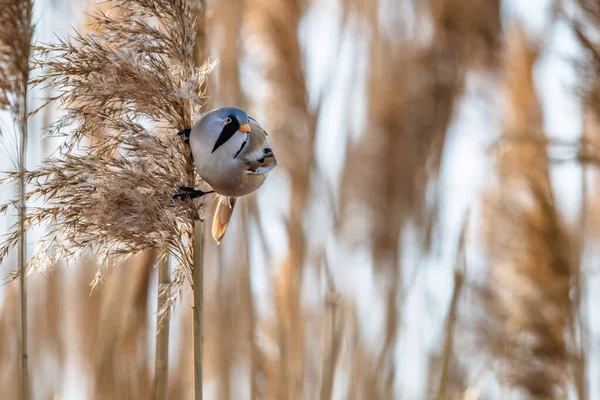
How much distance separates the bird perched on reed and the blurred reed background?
0.83m

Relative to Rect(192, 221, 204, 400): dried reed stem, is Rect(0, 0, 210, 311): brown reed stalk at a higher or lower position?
higher

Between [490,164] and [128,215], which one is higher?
[490,164]

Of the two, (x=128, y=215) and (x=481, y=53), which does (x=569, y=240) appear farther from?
(x=128, y=215)

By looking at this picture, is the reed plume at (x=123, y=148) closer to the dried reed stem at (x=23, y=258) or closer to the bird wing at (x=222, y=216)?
the dried reed stem at (x=23, y=258)

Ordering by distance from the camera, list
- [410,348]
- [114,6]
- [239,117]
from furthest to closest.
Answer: [410,348] → [114,6] → [239,117]

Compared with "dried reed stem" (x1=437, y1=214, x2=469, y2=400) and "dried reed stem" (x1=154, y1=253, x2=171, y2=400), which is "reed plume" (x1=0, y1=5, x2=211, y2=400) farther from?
"dried reed stem" (x1=437, y1=214, x2=469, y2=400)

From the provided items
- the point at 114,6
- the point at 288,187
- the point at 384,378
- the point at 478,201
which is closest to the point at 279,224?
the point at 288,187

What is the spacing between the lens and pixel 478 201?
10.4 ft

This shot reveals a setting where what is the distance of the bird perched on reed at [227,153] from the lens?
3.44ft

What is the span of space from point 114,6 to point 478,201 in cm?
225

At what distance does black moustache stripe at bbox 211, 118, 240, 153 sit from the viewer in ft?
3.44

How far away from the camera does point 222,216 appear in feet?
4.20

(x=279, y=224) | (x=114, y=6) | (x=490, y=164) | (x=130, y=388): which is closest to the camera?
(x=114, y=6)

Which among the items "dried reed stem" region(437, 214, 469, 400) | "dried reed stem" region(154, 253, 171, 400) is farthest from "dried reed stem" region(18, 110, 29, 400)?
"dried reed stem" region(437, 214, 469, 400)
